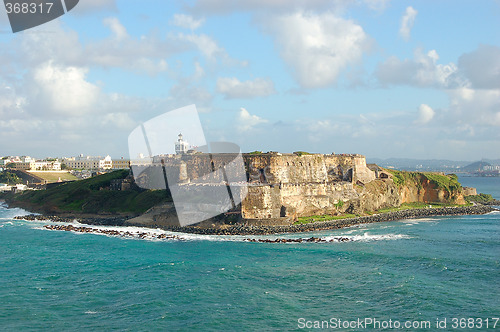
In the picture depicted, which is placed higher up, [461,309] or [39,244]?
[39,244]

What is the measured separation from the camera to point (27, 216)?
222 feet

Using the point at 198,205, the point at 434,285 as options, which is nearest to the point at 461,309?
the point at 434,285

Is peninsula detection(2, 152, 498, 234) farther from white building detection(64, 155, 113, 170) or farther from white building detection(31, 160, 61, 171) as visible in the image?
white building detection(64, 155, 113, 170)

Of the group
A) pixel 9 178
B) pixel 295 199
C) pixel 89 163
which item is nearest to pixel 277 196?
pixel 295 199

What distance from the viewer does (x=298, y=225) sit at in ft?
171

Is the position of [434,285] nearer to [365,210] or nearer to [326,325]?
[326,325]

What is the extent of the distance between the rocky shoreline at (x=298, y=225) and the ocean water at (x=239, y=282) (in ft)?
11.3

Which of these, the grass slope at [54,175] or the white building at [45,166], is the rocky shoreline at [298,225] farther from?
the white building at [45,166]

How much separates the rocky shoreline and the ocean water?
3456mm

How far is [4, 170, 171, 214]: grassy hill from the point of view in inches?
2485

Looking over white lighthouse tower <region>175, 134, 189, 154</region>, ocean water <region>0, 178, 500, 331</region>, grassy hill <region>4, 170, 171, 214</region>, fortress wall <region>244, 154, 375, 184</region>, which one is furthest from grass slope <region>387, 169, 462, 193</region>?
grassy hill <region>4, 170, 171, 214</region>

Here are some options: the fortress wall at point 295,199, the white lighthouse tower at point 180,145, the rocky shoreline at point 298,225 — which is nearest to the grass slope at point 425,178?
the rocky shoreline at point 298,225

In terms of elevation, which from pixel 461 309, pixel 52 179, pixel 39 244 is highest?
pixel 52 179

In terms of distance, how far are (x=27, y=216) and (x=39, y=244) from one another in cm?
2640
